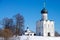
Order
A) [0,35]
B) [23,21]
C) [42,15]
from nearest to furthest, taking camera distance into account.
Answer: [0,35], [23,21], [42,15]

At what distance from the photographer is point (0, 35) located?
41.4 m

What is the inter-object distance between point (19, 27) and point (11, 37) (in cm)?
432

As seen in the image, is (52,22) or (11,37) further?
(52,22)

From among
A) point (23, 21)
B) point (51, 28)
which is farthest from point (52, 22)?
point (23, 21)

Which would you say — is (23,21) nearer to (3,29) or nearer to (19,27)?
(19,27)

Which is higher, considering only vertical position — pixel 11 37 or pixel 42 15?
pixel 42 15

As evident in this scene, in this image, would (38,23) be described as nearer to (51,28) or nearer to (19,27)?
(51,28)

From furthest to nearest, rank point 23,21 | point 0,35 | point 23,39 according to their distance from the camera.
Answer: point 23,21 < point 0,35 < point 23,39

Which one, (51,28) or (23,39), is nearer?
(23,39)

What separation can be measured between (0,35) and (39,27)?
1192 centimetres

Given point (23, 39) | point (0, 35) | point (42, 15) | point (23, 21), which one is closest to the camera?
point (23, 39)

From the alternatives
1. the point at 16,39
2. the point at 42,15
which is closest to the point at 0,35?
the point at 16,39

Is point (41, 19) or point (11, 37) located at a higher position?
point (41, 19)

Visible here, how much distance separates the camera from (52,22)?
1975 inches
